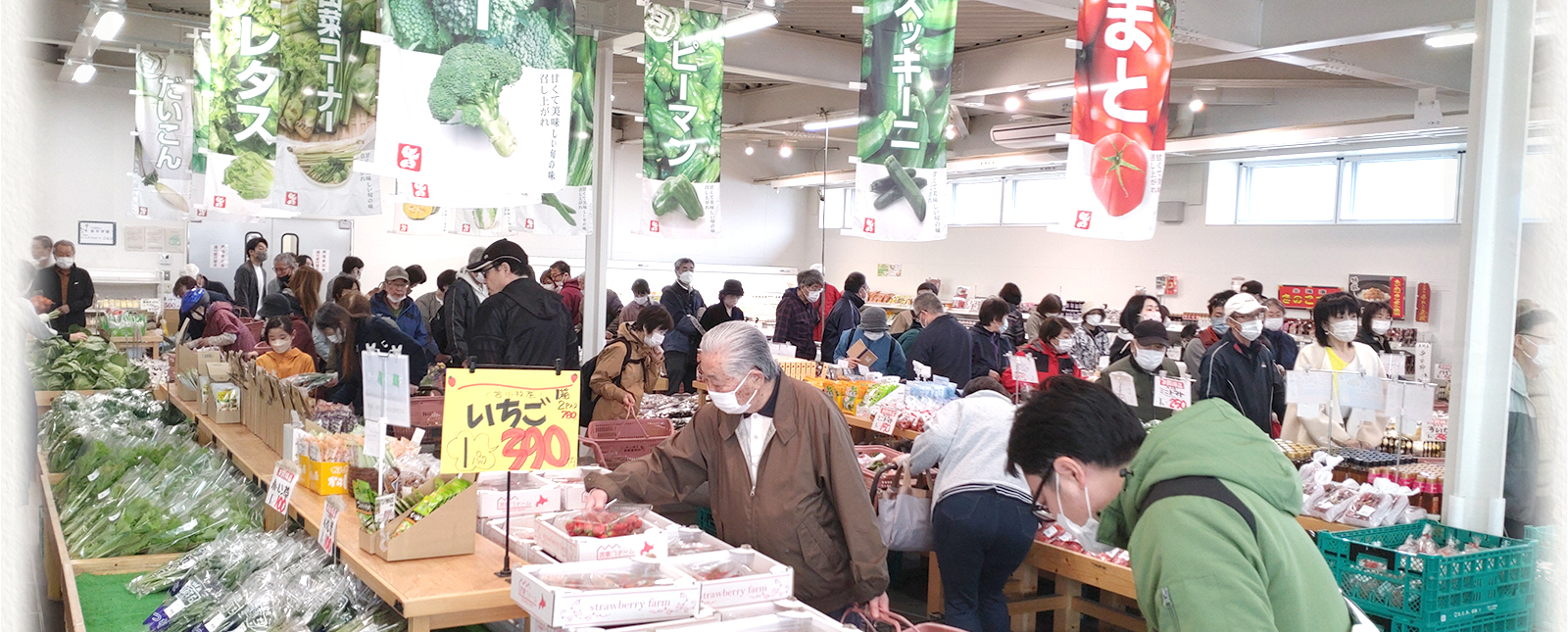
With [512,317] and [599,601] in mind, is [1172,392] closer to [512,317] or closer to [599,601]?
[512,317]

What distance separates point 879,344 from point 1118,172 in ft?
11.6

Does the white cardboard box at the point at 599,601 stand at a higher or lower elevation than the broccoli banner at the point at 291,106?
lower

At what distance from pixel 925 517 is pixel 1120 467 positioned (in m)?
2.81

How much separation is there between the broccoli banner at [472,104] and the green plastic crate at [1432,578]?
3.73 metres

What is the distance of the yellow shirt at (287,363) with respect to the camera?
6.14 meters

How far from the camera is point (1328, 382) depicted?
18.6 ft

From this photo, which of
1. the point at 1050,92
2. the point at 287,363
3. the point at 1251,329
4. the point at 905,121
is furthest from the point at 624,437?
the point at 1050,92

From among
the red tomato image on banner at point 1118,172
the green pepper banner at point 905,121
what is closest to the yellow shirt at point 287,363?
the green pepper banner at point 905,121

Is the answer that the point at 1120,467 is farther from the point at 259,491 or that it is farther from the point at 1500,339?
the point at 259,491

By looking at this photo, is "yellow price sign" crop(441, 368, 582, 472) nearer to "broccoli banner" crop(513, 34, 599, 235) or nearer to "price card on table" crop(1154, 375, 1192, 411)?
"price card on table" crop(1154, 375, 1192, 411)

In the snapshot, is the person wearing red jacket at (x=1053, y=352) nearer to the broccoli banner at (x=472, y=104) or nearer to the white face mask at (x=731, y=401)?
the broccoli banner at (x=472, y=104)

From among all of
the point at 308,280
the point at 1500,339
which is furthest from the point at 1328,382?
the point at 308,280

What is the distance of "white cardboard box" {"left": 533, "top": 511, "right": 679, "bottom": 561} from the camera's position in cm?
293

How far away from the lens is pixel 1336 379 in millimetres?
5629
